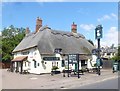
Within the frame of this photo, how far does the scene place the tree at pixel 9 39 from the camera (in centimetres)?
7103

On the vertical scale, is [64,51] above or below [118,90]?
above

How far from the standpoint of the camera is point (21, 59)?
45469 mm

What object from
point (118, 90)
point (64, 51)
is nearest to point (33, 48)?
point (64, 51)

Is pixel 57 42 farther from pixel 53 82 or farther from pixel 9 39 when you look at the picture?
pixel 9 39

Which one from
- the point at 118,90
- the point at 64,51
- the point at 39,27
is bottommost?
the point at 118,90

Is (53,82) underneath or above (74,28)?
underneath

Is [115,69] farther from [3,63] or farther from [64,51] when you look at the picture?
[3,63]

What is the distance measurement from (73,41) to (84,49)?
2528mm

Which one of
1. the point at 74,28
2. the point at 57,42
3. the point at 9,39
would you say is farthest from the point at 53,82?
the point at 9,39

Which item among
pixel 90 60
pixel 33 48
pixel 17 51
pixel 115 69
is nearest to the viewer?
pixel 115 69

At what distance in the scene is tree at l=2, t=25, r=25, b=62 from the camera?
7103 centimetres

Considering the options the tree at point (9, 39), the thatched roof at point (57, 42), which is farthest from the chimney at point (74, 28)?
the tree at point (9, 39)

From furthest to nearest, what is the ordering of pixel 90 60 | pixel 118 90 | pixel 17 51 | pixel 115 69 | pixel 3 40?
pixel 3 40 < pixel 17 51 < pixel 90 60 < pixel 115 69 < pixel 118 90

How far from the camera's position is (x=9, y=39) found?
77562 millimetres
